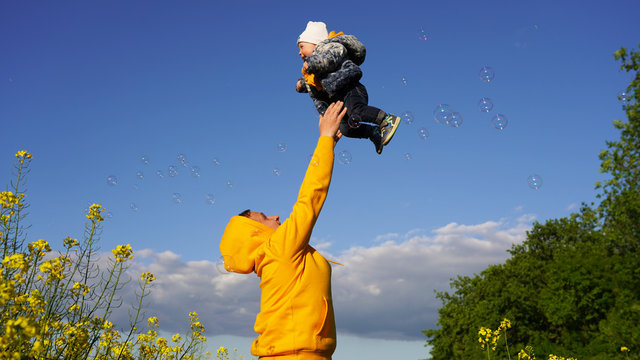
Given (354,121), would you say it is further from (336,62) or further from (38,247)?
(38,247)

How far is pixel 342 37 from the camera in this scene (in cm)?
470

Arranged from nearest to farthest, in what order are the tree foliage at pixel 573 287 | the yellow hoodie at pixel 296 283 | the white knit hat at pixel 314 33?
1. the yellow hoodie at pixel 296 283
2. the white knit hat at pixel 314 33
3. the tree foliage at pixel 573 287

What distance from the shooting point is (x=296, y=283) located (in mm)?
3072

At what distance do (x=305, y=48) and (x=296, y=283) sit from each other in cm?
262

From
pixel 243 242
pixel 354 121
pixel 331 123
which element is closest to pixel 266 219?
pixel 243 242

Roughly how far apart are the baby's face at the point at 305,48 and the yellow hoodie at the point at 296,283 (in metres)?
1.95

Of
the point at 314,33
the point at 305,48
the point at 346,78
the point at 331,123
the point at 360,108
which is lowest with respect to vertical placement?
the point at 331,123

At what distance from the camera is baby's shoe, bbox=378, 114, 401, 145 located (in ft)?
14.2

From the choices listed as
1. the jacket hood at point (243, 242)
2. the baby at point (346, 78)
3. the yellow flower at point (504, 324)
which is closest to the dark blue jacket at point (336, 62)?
the baby at point (346, 78)

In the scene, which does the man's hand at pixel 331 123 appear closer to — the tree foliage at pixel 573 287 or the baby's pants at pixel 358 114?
the baby's pants at pixel 358 114

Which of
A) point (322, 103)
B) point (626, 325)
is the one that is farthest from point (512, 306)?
point (322, 103)

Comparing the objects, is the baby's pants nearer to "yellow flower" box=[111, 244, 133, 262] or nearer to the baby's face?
the baby's face

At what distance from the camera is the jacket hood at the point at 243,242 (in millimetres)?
3244

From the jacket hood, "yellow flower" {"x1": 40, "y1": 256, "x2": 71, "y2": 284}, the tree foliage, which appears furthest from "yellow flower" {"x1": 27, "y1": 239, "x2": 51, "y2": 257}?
the tree foliage
